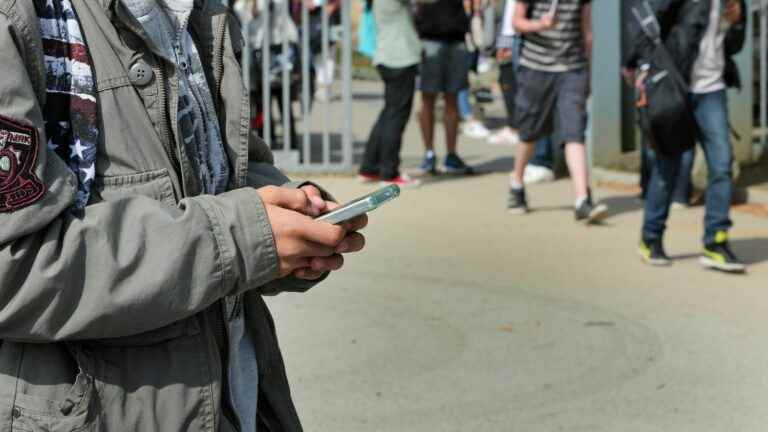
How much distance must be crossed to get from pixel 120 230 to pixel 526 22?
735 cm

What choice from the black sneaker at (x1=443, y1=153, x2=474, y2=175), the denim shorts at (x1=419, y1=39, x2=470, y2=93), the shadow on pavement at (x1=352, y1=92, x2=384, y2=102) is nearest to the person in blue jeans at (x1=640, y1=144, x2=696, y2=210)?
the denim shorts at (x1=419, y1=39, x2=470, y2=93)

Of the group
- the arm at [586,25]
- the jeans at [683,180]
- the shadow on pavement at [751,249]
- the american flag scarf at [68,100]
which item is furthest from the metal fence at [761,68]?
the american flag scarf at [68,100]

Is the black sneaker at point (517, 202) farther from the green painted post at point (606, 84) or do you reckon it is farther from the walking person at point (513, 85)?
the green painted post at point (606, 84)

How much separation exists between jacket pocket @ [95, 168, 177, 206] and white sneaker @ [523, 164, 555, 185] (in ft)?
29.3

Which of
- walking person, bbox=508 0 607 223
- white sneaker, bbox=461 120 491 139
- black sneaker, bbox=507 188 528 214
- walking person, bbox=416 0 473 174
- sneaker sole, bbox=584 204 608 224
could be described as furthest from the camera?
white sneaker, bbox=461 120 491 139

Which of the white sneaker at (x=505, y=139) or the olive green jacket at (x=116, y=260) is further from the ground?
the olive green jacket at (x=116, y=260)

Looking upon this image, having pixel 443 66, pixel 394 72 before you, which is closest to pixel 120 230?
pixel 394 72

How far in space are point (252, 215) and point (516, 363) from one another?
3.78m

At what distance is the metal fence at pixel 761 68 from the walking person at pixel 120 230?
9.00 m

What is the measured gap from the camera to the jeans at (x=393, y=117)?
34.4 ft

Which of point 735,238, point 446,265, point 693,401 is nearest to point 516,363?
point 693,401

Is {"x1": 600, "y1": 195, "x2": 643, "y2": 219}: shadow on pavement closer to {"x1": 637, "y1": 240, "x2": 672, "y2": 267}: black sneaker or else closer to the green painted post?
the green painted post

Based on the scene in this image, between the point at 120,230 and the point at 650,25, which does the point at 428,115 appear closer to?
the point at 650,25

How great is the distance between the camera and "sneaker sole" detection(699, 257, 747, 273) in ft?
23.9
